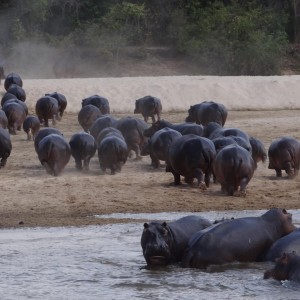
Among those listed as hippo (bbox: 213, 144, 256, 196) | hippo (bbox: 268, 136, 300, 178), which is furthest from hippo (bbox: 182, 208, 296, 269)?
hippo (bbox: 268, 136, 300, 178)

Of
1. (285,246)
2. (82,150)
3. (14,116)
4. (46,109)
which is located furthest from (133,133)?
(285,246)

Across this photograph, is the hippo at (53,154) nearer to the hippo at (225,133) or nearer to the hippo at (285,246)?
the hippo at (225,133)

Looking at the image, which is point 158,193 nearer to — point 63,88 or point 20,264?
point 20,264

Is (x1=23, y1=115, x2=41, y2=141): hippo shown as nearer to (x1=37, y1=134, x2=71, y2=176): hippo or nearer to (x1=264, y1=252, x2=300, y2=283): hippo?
(x1=37, y1=134, x2=71, y2=176): hippo

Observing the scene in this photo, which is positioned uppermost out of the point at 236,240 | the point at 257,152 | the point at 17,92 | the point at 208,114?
the point at 17,92

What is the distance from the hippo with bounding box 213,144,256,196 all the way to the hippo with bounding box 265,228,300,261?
3.88 m

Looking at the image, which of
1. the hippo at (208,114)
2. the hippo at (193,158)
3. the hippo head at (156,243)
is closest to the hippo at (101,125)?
the hippo at (208,114)

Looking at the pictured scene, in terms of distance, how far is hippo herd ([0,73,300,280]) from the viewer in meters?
8.43

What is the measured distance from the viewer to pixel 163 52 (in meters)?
42.0

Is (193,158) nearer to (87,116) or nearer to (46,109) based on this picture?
(87,116)

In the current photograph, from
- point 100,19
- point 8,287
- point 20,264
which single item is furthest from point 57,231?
point 100,19

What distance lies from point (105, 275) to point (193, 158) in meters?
4.93

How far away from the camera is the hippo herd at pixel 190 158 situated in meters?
8.43

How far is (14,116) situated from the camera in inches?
830
